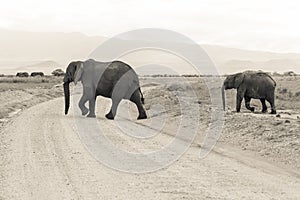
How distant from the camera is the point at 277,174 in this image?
1396 cm

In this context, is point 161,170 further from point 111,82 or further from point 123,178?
point 111,82

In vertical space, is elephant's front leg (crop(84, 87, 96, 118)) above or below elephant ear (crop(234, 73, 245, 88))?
below

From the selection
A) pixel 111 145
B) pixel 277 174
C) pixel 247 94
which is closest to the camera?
pixel 277 174

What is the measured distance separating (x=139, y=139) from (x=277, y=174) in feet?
22.1

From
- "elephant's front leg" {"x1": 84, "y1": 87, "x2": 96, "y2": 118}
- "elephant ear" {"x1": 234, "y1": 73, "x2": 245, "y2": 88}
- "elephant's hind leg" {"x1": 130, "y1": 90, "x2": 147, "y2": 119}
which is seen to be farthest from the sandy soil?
"elephant ear" {"x1": 234, "y1": 73, "x2": 245, "y2": 88}

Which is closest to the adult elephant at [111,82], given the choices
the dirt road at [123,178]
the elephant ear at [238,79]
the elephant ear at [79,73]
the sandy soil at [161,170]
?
the elephant ear at [79,73]

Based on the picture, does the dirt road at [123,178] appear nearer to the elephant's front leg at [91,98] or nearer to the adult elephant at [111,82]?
the elephant's front leg at [91,98]

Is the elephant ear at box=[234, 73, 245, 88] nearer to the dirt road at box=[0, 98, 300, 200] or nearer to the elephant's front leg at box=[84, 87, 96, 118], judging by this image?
the elephant's front leg at box=[84, 87, 96, 118]

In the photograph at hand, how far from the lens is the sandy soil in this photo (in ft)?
38.0

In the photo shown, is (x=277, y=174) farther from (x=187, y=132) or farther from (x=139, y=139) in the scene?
(x=187, y=132)

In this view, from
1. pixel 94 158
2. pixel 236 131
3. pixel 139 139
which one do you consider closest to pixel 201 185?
pixel 94 158

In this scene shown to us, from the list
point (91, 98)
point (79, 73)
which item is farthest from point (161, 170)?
point (79, 73)

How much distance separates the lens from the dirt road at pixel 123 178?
1138cm

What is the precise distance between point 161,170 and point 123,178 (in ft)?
4.59
